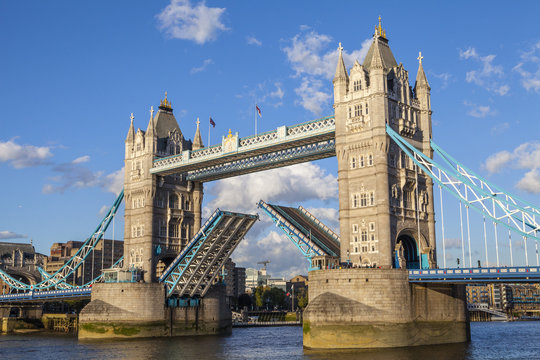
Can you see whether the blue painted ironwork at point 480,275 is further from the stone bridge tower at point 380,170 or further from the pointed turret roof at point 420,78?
the pointed turret roof at point 420,78

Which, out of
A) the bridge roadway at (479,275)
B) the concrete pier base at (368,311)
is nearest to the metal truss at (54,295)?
the concrete pier base at (368,311)

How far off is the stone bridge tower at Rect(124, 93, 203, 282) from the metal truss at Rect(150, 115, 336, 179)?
8.02 feet

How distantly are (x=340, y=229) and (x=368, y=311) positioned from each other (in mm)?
9586

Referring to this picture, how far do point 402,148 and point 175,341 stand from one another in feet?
101

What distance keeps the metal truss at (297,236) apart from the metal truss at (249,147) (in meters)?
5.95

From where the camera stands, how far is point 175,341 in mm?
67688

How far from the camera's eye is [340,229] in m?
59.9

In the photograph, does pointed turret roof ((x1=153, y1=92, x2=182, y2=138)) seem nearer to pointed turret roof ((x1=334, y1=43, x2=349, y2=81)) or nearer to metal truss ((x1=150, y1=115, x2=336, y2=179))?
metal truss ((x1=150, y1=115, x2=336, y2=179))

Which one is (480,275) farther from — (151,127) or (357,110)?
(151,127)

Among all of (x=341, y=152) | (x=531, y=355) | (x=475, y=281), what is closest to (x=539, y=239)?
(x=475, y=281)

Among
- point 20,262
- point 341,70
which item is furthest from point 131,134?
point 20,262

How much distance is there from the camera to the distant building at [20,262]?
125 meters

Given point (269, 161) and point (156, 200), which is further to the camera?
point (156, 200)

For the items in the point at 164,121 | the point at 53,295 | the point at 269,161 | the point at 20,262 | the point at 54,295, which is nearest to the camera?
the point at 269,161
